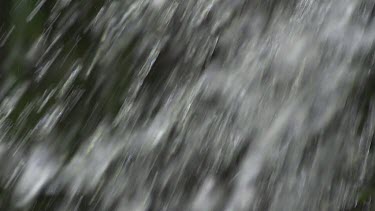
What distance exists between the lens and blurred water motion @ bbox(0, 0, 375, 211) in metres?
1.71

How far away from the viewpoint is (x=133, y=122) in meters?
1.95

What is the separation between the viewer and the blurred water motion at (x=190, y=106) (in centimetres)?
171


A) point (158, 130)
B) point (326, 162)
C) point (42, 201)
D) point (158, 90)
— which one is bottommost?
point (326, 162)

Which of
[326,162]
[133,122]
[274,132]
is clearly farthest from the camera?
[133,122]

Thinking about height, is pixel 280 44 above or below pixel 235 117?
above

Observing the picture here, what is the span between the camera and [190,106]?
1.92 meters

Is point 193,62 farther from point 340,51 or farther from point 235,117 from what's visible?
point 340,51

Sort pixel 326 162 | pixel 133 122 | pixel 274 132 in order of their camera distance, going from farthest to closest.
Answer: pixel 133 122
pixel 274 132
pixel 326 162

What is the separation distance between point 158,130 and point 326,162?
54cm

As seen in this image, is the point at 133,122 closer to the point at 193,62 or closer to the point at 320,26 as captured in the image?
the point at 193,62

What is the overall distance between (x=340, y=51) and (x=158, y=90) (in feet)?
1.99

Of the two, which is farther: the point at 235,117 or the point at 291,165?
the point at 235,117

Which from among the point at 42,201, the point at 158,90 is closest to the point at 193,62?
the point at 158,90

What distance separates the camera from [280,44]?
2004 millimetres
